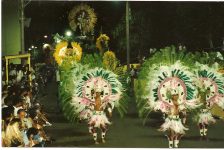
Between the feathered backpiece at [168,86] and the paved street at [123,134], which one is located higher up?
the feathered backpiece at [168,86]

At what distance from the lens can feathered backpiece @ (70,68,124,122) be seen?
809 centimetres

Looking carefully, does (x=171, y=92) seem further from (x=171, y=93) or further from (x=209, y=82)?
(x=209, y=82)

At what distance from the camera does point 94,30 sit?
29.3 ft

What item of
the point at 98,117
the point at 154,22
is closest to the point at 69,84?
the point at 98,117

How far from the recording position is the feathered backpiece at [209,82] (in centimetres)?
808

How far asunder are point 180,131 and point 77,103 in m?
1.93

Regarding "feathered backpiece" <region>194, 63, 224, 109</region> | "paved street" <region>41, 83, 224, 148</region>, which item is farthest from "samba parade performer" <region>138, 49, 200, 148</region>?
"paved street" <region>41, 83, 224, 148</region>

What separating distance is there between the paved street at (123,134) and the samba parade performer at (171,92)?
18.5 inches

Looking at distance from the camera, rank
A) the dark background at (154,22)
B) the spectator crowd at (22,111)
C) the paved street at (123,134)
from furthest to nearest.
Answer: the dark background at (154,22) < the paved street at (123,134) < the spectator crowd at (22,111)

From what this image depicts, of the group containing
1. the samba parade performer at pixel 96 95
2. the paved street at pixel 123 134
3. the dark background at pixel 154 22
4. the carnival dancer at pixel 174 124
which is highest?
the dark background at pixel 154 22

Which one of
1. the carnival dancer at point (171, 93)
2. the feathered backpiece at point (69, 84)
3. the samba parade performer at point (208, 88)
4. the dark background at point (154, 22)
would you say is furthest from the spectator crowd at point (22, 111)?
the samba parade performer at point (208, 88)

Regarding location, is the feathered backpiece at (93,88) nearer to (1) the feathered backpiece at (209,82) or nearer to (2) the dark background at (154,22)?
(2) the dark background at (154,22)

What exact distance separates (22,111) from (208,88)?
338 cm

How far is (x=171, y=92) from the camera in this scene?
7.75 m
